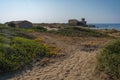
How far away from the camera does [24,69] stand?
10.5 meters

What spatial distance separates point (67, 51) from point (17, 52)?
3.25 meters

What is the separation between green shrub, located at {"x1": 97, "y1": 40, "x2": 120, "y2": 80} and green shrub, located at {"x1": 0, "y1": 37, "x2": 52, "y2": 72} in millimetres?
3887

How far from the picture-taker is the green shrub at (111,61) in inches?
335

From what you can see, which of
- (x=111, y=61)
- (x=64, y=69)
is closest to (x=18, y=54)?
(x=64, y=69)

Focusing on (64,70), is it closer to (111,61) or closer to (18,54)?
(111,61)

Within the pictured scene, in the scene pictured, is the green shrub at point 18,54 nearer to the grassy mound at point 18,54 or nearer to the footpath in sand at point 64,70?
the grassy mound at point 18,54

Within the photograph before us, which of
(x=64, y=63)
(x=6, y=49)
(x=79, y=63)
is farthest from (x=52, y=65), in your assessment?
(x=6, y=49)

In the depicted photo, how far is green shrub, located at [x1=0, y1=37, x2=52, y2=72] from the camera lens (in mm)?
10477

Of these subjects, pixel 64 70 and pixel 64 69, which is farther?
pixel 64 69

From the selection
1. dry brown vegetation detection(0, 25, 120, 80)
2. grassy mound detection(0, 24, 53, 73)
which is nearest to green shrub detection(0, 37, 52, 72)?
grassy mound detection(0, 24, 53, 73)

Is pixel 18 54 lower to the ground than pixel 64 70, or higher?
higher

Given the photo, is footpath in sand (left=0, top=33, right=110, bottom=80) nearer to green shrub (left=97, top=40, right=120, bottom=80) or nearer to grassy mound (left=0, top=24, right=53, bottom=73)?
green shrub (left=97, top=40, right=120, bottom=80)

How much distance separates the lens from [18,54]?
39.1ft

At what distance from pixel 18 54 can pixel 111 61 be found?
5273 mm
